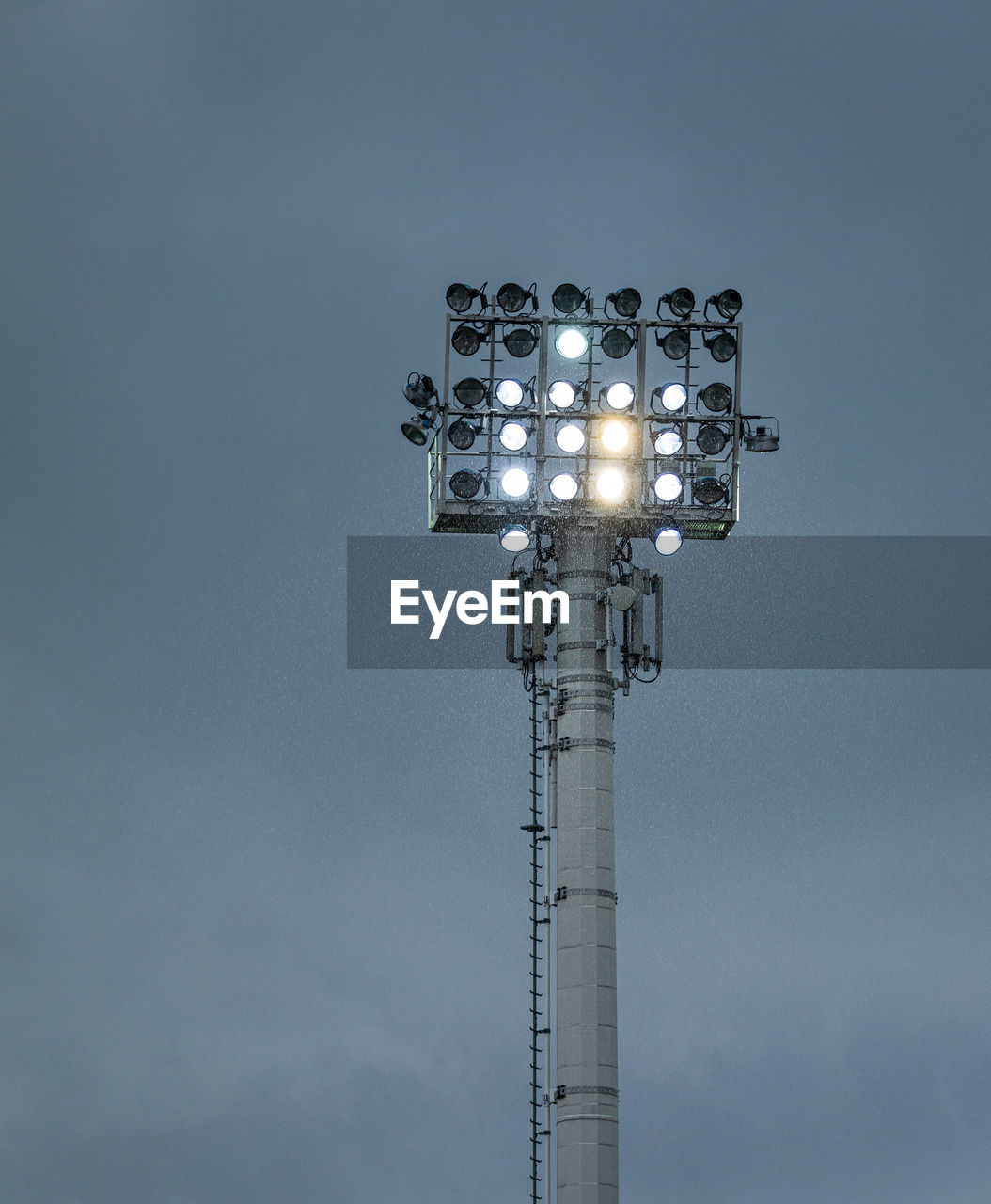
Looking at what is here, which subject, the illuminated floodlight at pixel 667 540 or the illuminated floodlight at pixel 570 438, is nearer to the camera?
the illuminated floodlight at pixel 667 540

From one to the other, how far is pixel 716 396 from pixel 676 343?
1.62 meters

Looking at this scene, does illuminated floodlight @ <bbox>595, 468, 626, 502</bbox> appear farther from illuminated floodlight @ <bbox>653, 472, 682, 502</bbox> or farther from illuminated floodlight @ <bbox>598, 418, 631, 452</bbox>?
illuminated floodlight @ <bbox>653, 472, 682, 502</bbox>

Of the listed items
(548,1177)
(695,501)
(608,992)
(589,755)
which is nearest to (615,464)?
(695,501)

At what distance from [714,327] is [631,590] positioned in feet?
22.4

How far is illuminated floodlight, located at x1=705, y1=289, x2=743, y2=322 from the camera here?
72938 mm

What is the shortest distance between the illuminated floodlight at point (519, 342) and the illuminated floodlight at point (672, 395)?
3.29 m

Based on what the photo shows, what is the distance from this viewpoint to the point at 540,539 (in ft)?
244

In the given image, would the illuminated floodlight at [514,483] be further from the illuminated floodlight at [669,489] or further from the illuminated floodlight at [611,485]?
the illuminated floodlight at [669,489]

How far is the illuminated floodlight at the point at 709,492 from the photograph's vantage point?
72562 mm

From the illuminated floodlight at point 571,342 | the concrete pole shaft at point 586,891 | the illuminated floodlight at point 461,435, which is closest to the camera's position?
the concrete pole shaft at point 586,891

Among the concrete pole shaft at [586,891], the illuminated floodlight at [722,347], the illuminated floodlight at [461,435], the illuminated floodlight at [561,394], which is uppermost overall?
the illuminated floodlight at [722,347]

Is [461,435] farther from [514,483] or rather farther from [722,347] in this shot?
[722,347]

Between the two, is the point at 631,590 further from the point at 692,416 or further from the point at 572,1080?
the point at 572,1080

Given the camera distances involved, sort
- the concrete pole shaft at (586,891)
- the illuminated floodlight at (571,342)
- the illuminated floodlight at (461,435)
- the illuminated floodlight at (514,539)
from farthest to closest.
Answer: the illuminated floodlight at (571,342) → the illuminated floodlight at (461,435) → the illuminated floodlight at (514,539) → the concrete pole shaft at (586,891)
